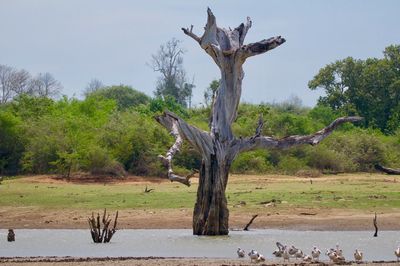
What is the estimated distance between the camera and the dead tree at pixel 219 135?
25.5 meters

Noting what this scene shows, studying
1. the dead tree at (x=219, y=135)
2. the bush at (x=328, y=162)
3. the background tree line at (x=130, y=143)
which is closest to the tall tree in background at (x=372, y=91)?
the background tree line at (x=130, y=143)

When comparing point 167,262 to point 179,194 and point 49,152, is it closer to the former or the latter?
point 179,194

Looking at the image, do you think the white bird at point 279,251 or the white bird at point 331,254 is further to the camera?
the white bird at point 279,251

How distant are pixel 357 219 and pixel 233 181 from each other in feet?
46.7

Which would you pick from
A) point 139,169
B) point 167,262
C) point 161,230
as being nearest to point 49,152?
Result: point 139,169

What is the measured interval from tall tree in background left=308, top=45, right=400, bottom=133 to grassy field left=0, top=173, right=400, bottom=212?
2654 cm

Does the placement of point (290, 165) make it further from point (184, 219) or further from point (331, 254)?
point (331, 254)

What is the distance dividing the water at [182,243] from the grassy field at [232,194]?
4.98 meters

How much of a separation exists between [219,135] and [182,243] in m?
2.97

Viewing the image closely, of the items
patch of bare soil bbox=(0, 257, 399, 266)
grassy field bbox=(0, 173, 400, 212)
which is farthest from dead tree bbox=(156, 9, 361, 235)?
grassy field bbox=(0, 173, 400, 212)

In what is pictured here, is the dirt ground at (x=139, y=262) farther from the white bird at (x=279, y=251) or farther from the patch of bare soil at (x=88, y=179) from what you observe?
the patch of bare soil at (x=88, y=179)

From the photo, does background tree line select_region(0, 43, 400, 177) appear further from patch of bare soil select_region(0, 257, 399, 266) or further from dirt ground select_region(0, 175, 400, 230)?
patch of bare soil select_region(0, 257, 399, 266)

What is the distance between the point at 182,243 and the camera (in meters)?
24.9

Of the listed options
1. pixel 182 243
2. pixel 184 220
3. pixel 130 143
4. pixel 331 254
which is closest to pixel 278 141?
pixel 182 243
